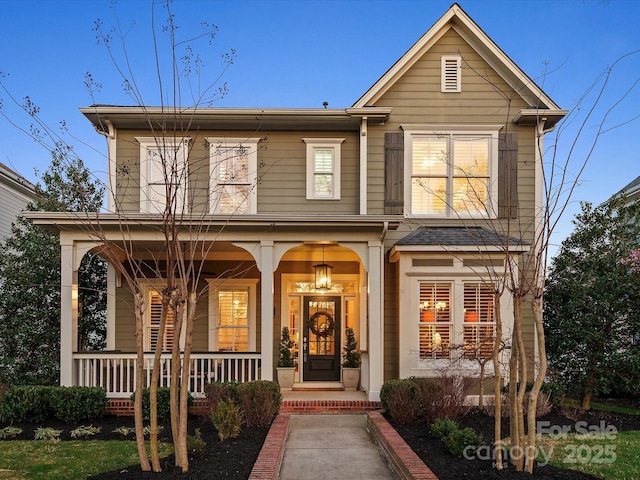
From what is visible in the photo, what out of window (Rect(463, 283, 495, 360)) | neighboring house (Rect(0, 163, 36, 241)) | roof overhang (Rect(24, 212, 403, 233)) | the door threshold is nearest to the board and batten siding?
roof overhang (Rect(24, 212, 403, 233))

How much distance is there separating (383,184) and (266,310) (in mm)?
3810

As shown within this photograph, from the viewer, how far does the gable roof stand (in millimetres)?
10555

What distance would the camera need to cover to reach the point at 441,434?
20.1ft

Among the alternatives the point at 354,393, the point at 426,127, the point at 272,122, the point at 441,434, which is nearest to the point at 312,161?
the point at 272,122

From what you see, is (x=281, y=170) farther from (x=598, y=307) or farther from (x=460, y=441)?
(x=460, y=441)

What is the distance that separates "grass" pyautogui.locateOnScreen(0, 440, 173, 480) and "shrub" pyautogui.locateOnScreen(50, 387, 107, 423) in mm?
1073

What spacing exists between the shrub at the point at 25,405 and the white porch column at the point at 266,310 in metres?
3.59

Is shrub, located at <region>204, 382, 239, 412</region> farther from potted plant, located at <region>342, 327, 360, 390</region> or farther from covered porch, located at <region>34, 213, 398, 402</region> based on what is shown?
potted plant, located at <region>342, 327, 360, 390</region>

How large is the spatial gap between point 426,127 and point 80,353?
8205 millimetres

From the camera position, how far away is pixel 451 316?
32.1 feet

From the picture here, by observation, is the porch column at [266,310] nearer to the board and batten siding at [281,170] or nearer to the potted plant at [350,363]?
the board and batten siding at [281,170]

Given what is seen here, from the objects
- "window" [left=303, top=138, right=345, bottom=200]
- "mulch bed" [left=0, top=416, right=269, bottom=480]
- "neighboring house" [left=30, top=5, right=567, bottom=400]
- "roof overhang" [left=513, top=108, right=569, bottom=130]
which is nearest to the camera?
"mulch bed" [left=0, top=416, right=269, bottom=480]

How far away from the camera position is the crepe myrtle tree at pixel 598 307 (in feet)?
29.6

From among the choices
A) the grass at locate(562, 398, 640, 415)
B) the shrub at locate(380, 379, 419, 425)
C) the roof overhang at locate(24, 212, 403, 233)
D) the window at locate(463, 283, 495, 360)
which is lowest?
the grass at locate(562, 398, 640, 415)
